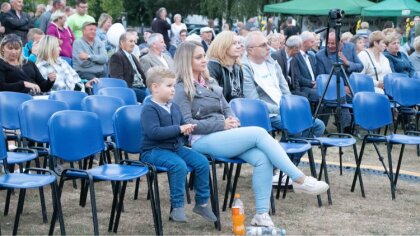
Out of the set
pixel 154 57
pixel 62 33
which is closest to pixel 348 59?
pixel 154 57

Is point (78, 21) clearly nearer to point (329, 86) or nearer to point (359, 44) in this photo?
point (359, 44)

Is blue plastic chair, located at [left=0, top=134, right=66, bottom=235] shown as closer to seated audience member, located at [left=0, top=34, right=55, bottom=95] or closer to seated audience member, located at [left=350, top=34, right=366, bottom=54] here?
seated audience member, located at [left=0, top=34, right=55, bottom=95]

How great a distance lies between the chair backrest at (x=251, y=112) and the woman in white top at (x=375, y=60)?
495 centimetres

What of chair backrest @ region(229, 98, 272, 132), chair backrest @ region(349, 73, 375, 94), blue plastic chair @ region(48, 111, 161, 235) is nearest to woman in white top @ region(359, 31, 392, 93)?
chair backrest @ region(349, 73, 375, 94)

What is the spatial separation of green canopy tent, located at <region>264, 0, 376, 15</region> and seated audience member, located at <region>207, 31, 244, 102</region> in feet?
43.4

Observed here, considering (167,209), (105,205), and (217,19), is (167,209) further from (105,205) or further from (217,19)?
(217,19)

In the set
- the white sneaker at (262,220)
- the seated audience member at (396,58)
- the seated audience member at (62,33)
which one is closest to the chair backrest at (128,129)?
the white sneaker at (262,220)

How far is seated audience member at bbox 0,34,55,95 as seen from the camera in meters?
8.27

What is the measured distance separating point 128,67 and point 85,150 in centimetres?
399

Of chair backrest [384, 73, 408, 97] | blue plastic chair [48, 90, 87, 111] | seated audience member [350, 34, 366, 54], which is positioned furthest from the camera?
seated audience member [350, 34, 366, 54]

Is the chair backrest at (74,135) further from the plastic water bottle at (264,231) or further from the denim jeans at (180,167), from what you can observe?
the plastic water bottle at (264,231)

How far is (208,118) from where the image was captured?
6531 mm

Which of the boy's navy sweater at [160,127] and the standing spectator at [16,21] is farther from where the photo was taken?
the standing spectator at [16,21]

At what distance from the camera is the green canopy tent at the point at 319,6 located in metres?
20.5
